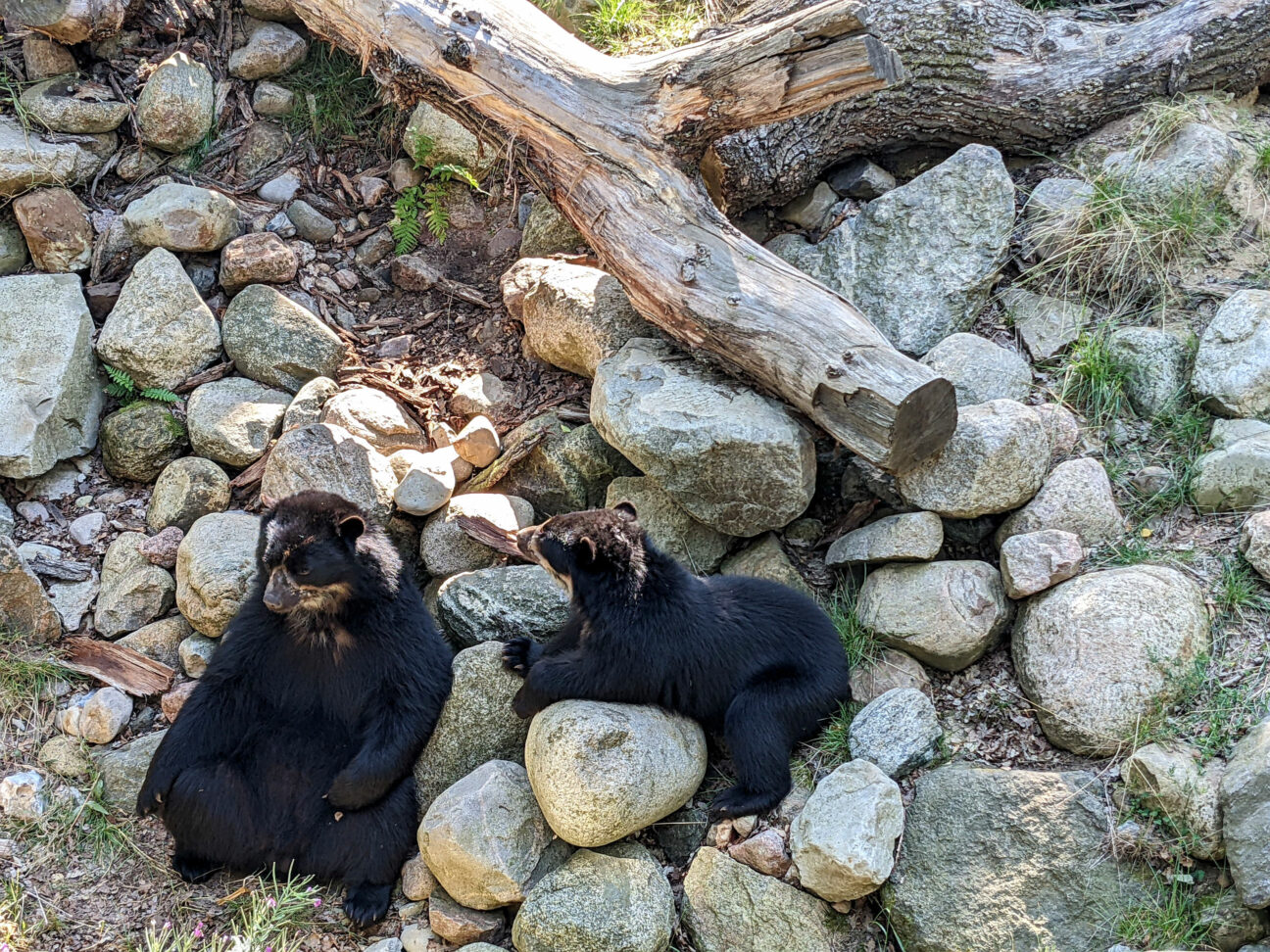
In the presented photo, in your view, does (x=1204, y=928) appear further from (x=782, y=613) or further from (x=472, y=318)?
(x=472, y=318)

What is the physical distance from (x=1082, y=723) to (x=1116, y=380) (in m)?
2.02

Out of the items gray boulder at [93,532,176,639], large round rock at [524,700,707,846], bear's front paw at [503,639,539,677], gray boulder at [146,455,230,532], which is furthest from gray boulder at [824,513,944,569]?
gray boulder at [93,532,176,639]

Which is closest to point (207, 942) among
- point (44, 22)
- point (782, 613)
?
point (782, 613)

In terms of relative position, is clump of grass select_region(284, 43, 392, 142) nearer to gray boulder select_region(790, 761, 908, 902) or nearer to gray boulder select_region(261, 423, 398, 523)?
gray boulder select_region(261, 423, 398, 523)

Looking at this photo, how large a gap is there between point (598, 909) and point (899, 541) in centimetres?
219

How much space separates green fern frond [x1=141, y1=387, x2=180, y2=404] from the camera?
21.0ft

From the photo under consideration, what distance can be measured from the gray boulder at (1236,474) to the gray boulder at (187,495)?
5.11 m

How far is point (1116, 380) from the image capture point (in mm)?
5730

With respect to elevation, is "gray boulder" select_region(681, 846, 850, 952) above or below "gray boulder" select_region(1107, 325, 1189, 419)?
below

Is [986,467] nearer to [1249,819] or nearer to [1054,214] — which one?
[1249,819]

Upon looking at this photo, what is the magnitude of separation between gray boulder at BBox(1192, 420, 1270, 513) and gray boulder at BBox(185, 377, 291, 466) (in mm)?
4926

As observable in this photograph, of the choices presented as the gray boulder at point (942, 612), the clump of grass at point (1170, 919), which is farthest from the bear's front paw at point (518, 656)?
the clump of grass at point (1170, 919)

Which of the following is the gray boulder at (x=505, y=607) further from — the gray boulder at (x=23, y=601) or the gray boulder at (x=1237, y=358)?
the gray boulder at (x=1237, y=358)

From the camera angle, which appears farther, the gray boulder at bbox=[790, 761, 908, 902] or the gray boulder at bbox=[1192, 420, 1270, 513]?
the gray boulder at bbox=[1192, 420, 1270, 513]
